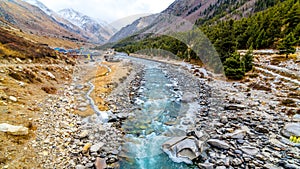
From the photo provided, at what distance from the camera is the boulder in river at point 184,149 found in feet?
29.1

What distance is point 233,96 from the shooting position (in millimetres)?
18188

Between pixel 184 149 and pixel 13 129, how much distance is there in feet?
30.4

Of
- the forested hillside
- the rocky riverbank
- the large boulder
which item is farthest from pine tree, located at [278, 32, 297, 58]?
the large boulder

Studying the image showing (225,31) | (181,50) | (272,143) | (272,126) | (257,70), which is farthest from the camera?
(181,50)

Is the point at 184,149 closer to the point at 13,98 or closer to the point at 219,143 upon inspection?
the point at 219,143

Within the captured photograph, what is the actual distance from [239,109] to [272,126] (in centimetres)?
365

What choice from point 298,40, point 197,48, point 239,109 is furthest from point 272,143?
point 197,48

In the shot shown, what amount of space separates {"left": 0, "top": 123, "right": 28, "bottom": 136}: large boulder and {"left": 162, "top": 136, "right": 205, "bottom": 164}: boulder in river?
25.8ft

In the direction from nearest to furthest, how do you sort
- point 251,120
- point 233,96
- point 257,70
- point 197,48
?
point 251,120, point 233,96, point 257,70, point 197,48

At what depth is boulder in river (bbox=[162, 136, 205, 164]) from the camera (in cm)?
887

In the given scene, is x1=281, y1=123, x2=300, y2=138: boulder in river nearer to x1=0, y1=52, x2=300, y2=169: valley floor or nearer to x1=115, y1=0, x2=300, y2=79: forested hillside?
x1=0, y1=52, x2=300, y2=169: valley floor

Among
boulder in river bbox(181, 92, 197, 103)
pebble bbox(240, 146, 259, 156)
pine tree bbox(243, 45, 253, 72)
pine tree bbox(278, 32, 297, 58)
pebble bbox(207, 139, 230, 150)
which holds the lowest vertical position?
Answer: pebble bbox(207, 139, 230, 150)

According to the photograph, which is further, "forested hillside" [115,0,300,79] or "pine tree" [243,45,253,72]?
"pine tree" [243,45,253,72]

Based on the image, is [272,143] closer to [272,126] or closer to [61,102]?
[272,126]
